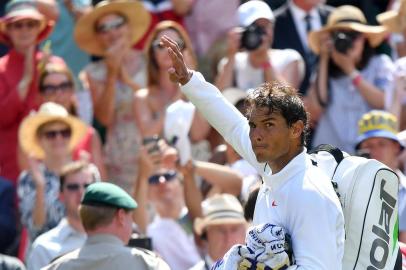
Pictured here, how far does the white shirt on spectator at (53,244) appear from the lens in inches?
313

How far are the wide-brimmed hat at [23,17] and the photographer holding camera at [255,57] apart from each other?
1.44 metres

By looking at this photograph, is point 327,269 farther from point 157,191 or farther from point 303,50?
point 303,50

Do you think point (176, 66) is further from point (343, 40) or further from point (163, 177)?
point (343, 40)

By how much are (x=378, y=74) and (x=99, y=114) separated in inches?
87.5

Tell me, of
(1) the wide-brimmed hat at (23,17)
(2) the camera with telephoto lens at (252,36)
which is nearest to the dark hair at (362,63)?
(2) the camera with telephoto lens at (252,36)

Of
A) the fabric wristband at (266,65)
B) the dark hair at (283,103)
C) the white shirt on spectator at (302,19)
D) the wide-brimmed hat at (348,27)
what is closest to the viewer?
the dark hair at (283,103)

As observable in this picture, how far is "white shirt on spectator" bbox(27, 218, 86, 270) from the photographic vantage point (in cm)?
796

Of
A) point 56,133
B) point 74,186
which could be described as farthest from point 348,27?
point 74,186

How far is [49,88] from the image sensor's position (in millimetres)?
9797

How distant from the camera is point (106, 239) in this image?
21.4ft

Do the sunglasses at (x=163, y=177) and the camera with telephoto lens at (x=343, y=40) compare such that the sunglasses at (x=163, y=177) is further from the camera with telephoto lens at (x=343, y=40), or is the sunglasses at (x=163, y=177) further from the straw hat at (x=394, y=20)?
the straw hat at (x=394, y=20)

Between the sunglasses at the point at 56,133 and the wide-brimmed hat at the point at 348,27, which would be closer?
the sunglasses at the point at 56,133

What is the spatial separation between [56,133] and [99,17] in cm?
126

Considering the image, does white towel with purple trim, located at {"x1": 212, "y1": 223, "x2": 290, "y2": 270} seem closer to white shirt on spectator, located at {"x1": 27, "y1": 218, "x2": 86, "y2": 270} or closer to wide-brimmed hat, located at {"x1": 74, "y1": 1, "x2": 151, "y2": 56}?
white shirt on spectator, located at {"x1": 27, "y1": 218, "x2": 86, "y2": 270}
